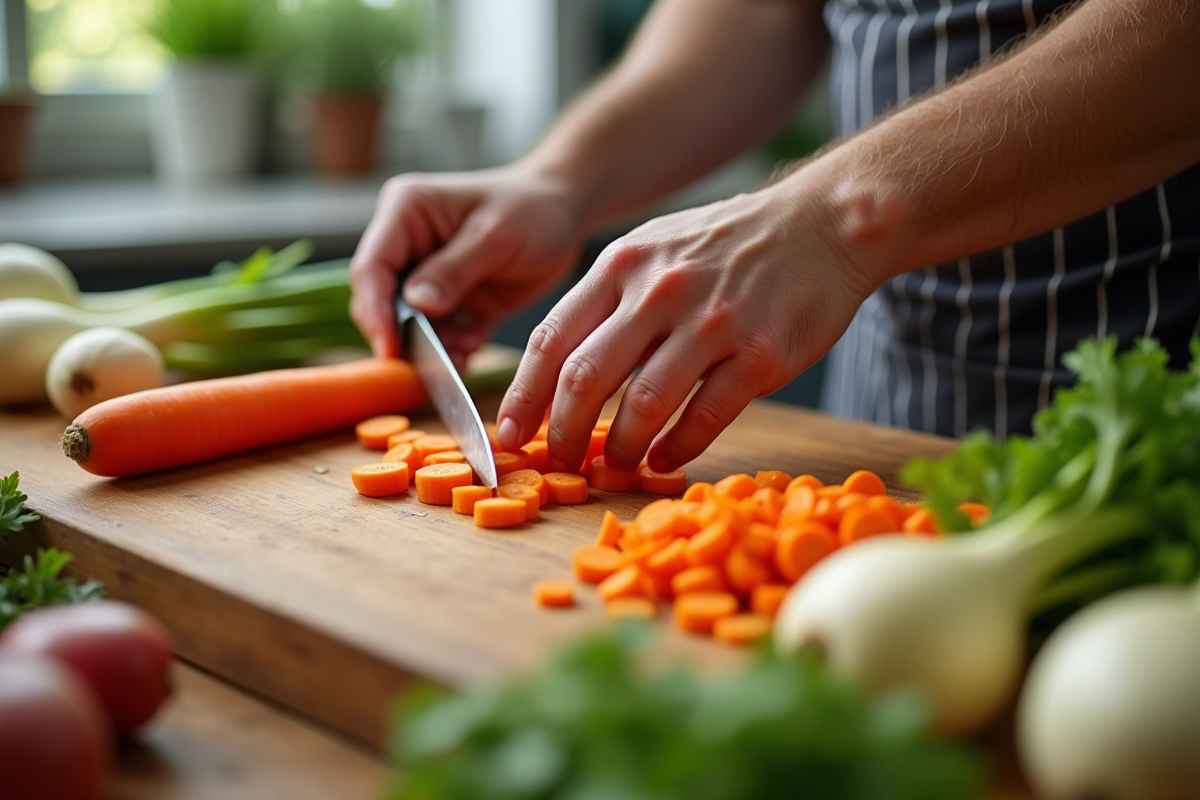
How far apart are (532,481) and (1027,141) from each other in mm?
718

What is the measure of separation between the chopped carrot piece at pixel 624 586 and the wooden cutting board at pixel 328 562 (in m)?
0.02

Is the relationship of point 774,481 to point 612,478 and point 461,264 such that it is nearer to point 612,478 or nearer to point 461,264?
point 612,478

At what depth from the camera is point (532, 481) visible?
4.65 ft

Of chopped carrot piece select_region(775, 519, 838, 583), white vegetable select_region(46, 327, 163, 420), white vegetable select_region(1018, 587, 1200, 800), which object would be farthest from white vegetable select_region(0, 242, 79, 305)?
white vegetable select_region(1018, 587, 1200, 800)

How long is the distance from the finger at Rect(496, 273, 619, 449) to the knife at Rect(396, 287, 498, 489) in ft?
0.14

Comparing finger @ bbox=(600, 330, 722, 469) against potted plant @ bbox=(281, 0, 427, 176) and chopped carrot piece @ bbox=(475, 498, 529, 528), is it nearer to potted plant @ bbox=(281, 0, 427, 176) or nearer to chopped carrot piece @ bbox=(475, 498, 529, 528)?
chopped carrot piece @ bbox=(475, 498, 529, 528)

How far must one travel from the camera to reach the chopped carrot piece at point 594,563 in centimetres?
114

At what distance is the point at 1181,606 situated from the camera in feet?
→ 2.47

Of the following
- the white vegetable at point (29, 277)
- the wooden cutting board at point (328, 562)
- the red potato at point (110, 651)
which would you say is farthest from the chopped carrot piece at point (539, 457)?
the white vegetable at point (29, 277)

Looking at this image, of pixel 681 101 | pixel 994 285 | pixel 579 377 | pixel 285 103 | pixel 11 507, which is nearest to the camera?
pixel 11 507

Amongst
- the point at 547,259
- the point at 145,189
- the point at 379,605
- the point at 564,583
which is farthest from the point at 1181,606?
the point at 145,189

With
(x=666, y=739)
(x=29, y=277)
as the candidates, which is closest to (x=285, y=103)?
(x=29, y=277)

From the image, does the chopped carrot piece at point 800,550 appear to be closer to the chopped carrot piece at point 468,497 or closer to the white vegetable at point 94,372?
the chopped carrot piece at point 468,497

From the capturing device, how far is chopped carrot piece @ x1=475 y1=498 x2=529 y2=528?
1308 mm
